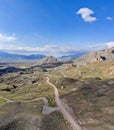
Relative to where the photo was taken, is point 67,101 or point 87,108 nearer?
point 87,108

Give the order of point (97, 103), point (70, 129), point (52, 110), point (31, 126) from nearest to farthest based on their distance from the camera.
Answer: point (70, 129)
point (31, 126)
point (52, 110)
point (97, 103)

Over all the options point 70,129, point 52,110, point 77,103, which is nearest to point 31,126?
point 70,129

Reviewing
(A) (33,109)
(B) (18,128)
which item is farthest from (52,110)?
(B) (18,128)

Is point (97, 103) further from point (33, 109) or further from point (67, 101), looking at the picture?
point (33, 109)

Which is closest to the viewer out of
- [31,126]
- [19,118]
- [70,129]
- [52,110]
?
[70,129]

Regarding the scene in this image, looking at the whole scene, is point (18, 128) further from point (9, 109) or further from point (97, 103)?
point (97, 103)

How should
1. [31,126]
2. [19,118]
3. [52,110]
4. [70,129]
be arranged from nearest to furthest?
[70,129], [31,126], [19,118], [52,110]

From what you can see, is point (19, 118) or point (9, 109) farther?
point (9, 109)
